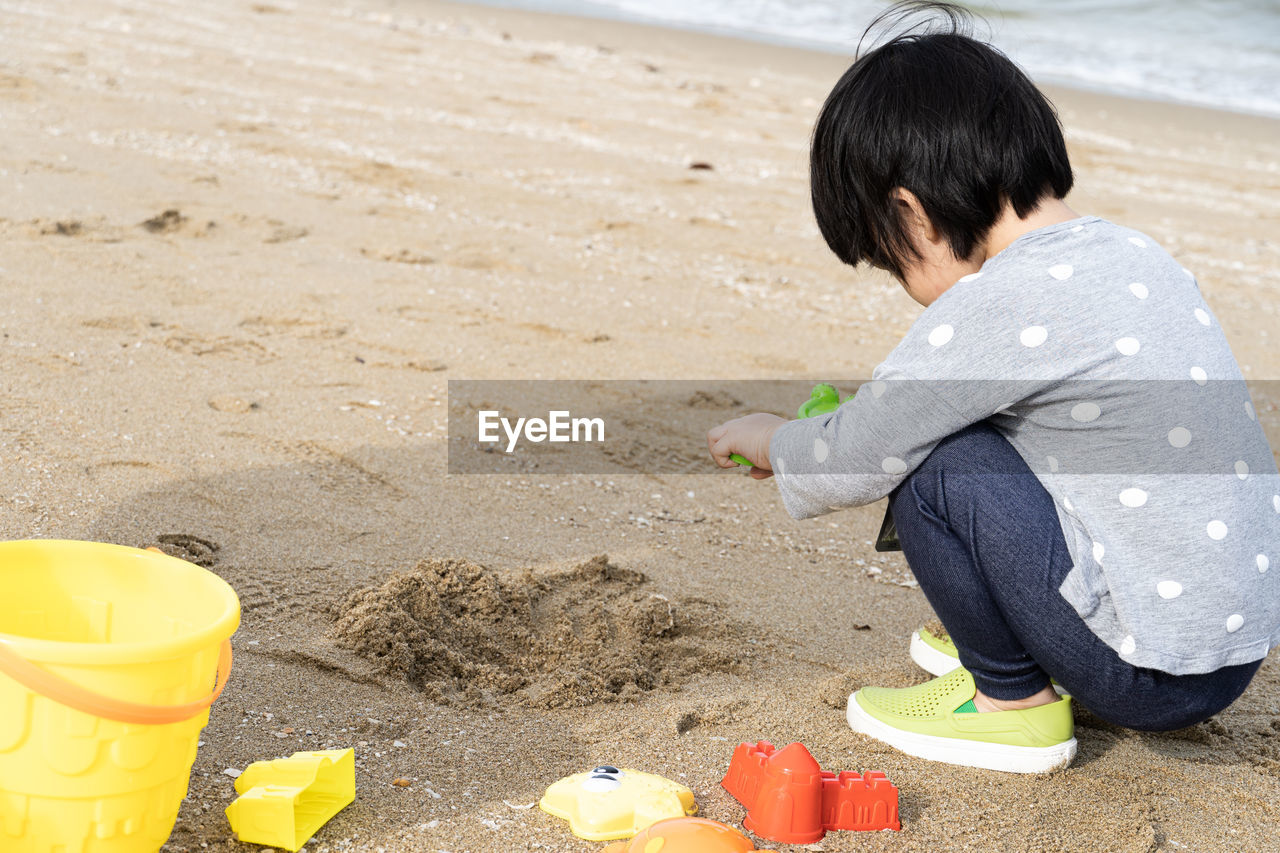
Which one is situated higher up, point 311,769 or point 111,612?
point 111,612

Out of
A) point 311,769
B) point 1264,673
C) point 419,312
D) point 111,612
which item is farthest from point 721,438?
point 419,312

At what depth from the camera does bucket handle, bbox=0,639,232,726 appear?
1.18 meters

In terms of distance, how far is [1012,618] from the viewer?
1.70 metres

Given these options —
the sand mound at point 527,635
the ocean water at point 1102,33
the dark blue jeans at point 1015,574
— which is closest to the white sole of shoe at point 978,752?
the dark blue jeans at point 1015,574

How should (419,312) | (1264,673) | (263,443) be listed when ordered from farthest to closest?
(419,312), (263,443), (1264,673)

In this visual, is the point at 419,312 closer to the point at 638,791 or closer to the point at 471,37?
the point at 638,791

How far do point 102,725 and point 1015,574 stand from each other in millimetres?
1183

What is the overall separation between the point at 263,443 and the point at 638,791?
56.9 inches

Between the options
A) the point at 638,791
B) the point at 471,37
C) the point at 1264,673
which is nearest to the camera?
the point at 638,791

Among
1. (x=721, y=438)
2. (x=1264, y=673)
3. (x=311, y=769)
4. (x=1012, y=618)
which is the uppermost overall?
(x=721, y=438)

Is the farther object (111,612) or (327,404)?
(327,404)

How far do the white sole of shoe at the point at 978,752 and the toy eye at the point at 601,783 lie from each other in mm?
473

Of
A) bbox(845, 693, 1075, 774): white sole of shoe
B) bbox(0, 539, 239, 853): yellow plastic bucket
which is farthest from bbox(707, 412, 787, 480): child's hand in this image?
bbox(0, 539, 239, 853): yellow plastic bucket

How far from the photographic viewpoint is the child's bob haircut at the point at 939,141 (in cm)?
163
